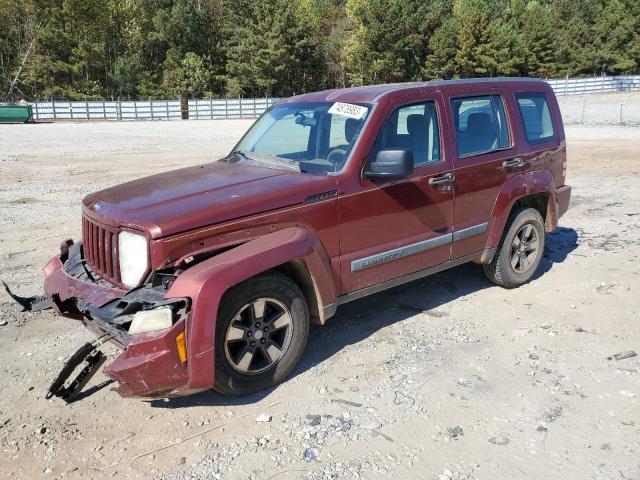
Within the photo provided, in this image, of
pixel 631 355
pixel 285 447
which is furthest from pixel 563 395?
pixel 285 447

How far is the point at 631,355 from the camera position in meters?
4.29

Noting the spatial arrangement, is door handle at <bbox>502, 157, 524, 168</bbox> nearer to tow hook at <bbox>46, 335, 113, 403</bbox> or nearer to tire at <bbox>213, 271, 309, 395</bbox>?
tire at <bbox>213, 271, 309, 395</bbox>

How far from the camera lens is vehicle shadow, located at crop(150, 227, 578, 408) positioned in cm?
386

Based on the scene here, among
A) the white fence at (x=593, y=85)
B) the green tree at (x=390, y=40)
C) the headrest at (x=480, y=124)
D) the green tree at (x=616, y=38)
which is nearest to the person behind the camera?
the headrest at (x=480, y=124)

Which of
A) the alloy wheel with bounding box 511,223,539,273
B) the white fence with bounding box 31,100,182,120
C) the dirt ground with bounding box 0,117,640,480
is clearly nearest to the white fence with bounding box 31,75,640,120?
the white fence with bounding box 31,100,182,120

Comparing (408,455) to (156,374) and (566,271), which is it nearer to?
(156,374)

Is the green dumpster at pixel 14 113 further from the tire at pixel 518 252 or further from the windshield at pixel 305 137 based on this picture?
the tire at pixel 518 252

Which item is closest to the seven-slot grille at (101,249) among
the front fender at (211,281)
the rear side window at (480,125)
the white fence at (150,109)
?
the front fender at (211,281)

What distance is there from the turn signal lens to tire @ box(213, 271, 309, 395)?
9.9 inches

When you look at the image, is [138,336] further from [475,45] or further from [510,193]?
[475,45]

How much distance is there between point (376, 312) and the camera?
17.2ft

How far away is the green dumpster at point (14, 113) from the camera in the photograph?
35.2 metres

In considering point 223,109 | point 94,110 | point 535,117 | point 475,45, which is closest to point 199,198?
point 535,117

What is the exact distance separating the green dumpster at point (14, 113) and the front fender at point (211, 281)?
37338 mm
